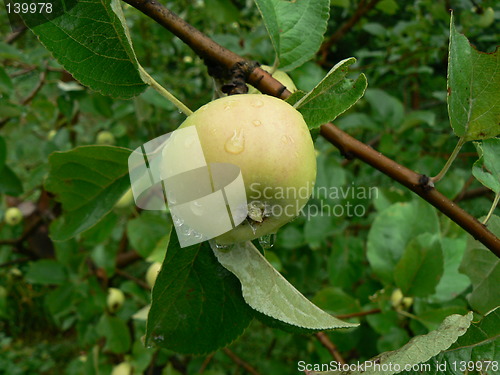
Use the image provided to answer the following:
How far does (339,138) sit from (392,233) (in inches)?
19.2

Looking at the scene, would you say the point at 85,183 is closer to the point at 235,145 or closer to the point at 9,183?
the point at 235,145

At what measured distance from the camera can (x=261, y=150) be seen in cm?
41

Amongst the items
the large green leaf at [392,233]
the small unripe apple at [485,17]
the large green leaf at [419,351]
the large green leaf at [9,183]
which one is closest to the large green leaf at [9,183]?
the large green leaf at [9,183]

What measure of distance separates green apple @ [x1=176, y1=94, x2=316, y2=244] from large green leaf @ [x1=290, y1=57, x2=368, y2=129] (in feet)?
0.16

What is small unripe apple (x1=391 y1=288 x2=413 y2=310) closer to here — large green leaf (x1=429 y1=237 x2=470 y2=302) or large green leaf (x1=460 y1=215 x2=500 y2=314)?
large green leaf (x1=429 y1=237 x2=470 y2=302)

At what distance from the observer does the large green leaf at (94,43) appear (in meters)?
0.46

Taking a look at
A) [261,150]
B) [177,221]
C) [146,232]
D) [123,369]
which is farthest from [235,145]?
[123,369]

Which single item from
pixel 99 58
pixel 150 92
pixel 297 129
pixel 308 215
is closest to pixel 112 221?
pixel 150 92

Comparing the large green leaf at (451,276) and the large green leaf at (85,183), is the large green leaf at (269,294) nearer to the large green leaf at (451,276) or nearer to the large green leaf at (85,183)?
the large green leaf at (85,183)

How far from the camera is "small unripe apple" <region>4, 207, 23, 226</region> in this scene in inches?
71.9

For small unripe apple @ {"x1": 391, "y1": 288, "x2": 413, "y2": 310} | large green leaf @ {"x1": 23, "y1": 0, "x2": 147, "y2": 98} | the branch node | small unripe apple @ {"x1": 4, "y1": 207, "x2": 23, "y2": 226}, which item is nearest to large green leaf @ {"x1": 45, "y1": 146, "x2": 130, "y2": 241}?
large green leaf @ {"x1": 23, "y1": 0, "x2": 147, "y2": 98}

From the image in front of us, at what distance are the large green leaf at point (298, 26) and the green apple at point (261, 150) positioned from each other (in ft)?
0.74

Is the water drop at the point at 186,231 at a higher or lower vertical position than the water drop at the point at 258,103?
lower

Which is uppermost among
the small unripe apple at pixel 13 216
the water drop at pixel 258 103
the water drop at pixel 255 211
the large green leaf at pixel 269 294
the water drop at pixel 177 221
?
the water drop at pixel 258 103
